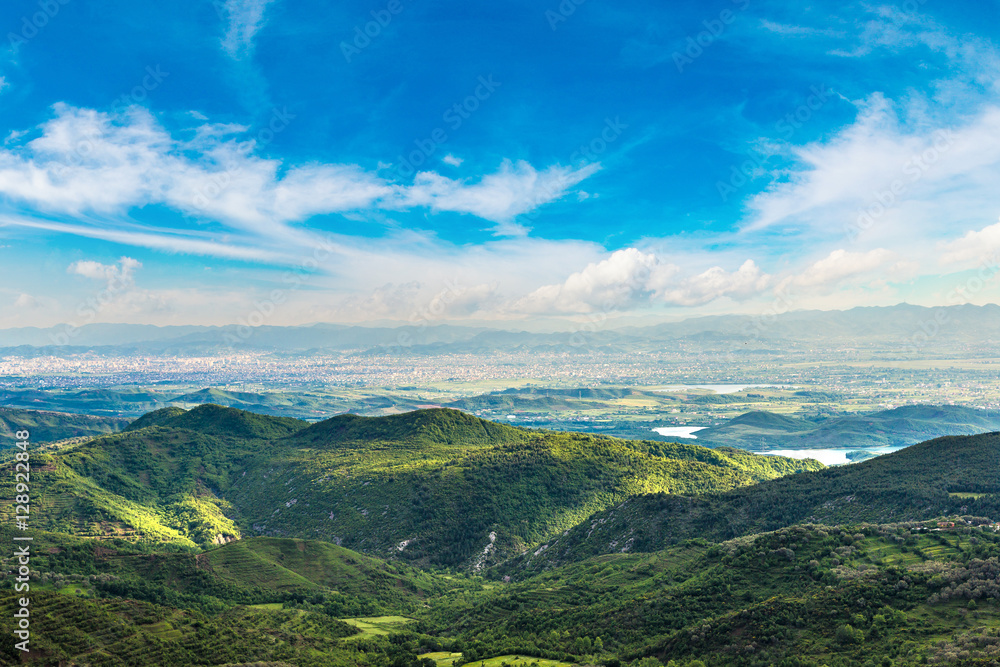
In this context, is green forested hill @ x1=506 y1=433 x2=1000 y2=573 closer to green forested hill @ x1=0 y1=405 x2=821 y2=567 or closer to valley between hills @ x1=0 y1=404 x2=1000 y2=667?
valley between hills @ x1=0 y1=404 x2=1000 y2=667

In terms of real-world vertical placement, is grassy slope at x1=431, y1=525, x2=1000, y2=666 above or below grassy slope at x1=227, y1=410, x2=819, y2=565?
above

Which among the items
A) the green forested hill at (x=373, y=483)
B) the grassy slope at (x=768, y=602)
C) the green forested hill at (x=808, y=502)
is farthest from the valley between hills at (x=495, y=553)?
the green forested hill at (x=373, y=483)

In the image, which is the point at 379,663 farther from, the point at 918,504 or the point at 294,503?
the point at 294,503

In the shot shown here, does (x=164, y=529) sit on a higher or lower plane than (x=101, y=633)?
lower

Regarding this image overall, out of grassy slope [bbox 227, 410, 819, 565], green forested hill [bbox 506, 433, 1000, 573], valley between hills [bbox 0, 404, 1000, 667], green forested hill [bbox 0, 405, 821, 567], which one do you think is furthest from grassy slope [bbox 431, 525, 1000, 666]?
green forested hill [bbox 0, 405, 821, 567]

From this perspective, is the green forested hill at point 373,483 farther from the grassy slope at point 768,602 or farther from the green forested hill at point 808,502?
the grassy slope at point 768,602

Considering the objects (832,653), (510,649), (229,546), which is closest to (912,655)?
(832,653)

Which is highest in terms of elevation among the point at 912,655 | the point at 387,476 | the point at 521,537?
the point at 912,655
